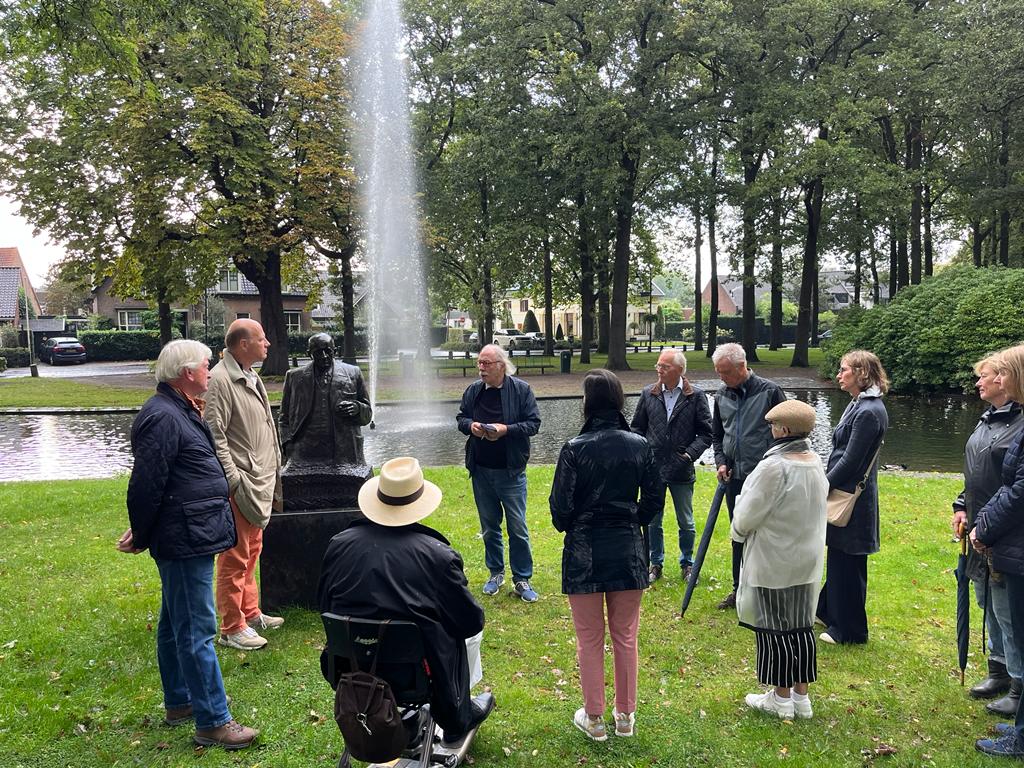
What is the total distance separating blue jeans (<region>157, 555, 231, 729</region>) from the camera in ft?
12.2

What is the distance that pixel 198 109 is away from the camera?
77.4 ft

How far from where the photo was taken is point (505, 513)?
6152mm

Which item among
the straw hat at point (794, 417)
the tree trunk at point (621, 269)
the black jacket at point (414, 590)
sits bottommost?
the black jacket at point (414, 590)

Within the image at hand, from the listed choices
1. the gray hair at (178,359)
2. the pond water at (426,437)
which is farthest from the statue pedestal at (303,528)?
the pond water at (426,437)

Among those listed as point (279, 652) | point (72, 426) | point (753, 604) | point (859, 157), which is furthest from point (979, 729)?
point (859, 157)

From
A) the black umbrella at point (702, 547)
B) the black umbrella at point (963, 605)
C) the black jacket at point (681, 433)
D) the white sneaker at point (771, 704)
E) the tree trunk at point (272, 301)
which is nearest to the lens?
the white sneaker at point (771, 704)

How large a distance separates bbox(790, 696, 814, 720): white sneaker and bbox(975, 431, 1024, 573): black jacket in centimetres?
127

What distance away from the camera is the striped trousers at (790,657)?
411cm

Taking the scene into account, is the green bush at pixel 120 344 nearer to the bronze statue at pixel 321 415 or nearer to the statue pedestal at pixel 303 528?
the bronze statue at pixel 321 415

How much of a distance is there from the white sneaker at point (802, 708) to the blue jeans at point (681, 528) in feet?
7.62

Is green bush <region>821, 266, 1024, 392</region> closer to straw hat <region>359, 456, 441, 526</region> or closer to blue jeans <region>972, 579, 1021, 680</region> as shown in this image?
blue jeans <region>972, 579, 1021, 680</region>

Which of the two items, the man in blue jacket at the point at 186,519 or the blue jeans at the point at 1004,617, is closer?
the man in blue jacket at the point at 186,519

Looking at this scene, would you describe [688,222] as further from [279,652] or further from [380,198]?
[279,652]

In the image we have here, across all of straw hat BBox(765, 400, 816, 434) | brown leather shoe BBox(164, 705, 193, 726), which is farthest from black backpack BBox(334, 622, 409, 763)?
straw hat BBox(765, 400, 816, 434)
